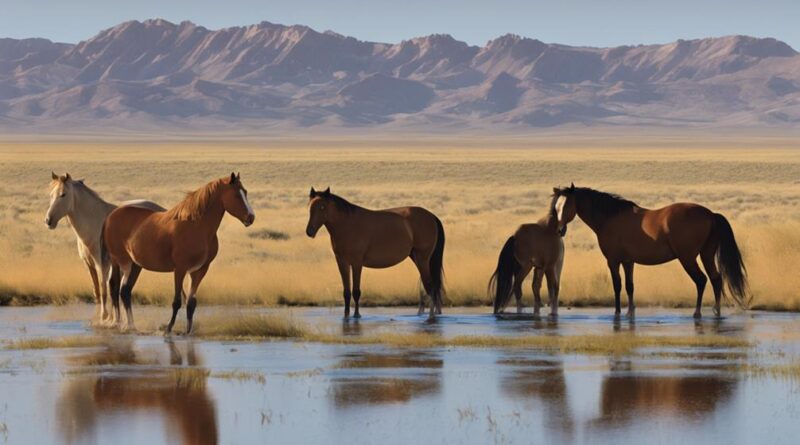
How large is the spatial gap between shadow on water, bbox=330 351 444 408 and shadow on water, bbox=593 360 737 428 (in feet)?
4.79

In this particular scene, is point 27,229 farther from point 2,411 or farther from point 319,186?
point 319,186

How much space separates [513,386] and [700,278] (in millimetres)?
6731

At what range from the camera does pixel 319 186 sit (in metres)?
66.9

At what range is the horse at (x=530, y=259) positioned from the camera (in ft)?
59.9

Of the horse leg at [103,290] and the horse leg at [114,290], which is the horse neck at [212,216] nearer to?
the horse leg at [114,290]

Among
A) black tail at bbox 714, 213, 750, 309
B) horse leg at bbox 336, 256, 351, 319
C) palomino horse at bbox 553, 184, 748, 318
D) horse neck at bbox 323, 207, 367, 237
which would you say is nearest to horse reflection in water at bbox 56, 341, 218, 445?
horse leg at bbox 336, 256, 351, 319

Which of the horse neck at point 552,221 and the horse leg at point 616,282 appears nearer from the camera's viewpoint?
the horse leg at point 616,282

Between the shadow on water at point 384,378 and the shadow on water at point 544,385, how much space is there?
0.61m

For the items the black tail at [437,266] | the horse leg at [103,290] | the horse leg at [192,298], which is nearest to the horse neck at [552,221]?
the black tail at [437,266]

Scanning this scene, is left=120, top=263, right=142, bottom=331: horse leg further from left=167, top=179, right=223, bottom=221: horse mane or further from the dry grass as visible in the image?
the dry grass

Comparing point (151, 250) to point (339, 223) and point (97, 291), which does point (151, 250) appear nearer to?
point (97, 291)

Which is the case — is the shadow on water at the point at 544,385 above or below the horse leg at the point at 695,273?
below

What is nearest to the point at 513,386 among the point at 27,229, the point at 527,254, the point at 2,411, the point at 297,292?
the point at 2,411

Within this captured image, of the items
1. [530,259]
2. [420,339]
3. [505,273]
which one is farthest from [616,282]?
[420,339]
